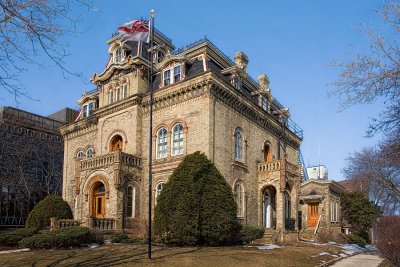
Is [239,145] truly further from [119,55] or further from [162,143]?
[119,55]

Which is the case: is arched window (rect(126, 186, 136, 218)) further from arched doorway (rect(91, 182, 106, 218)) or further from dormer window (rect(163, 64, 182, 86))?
dormer window (rect(163, 64, 182, 86))

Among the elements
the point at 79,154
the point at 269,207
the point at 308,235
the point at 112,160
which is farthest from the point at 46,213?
the point at 308,235

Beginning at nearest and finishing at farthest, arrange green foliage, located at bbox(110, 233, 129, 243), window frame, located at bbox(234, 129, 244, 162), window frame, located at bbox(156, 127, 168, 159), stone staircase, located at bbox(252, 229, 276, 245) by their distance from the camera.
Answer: green foliage, located at bbox(110, 233, 129, 243)
stone staircase, located at bbox(252, 229, 276, 245)
window frame, located at bbox(156, 127, 168, 159)
window frame, located at bbox(234, 129, 244, 162)

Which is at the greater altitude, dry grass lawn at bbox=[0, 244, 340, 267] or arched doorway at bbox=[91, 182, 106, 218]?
arched doorway at bbox=[91, 182, 106, 218]

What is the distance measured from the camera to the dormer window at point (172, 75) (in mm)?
29048

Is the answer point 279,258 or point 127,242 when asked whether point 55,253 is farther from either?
point 279,258

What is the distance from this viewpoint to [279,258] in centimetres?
1697

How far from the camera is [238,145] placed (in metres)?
28.9

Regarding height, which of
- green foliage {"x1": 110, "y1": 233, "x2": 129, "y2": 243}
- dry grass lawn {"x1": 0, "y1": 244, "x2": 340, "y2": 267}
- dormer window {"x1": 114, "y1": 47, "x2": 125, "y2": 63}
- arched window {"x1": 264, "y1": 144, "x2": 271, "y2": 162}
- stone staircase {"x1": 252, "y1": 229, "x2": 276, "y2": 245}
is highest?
dormer window {"x1": 114, "y1": 47, "x2": 125, "y2": 63}

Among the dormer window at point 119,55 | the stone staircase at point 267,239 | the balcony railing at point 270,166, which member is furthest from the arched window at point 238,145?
the dormer window at point 119,55

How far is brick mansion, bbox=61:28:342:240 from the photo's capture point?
87.1 feet

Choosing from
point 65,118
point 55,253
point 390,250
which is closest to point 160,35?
point 55,253

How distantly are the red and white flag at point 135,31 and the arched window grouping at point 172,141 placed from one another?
7048 millimetres

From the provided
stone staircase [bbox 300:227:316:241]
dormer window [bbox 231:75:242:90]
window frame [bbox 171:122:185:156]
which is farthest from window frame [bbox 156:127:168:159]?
stone staircase [bbox 300:227:316:241]
